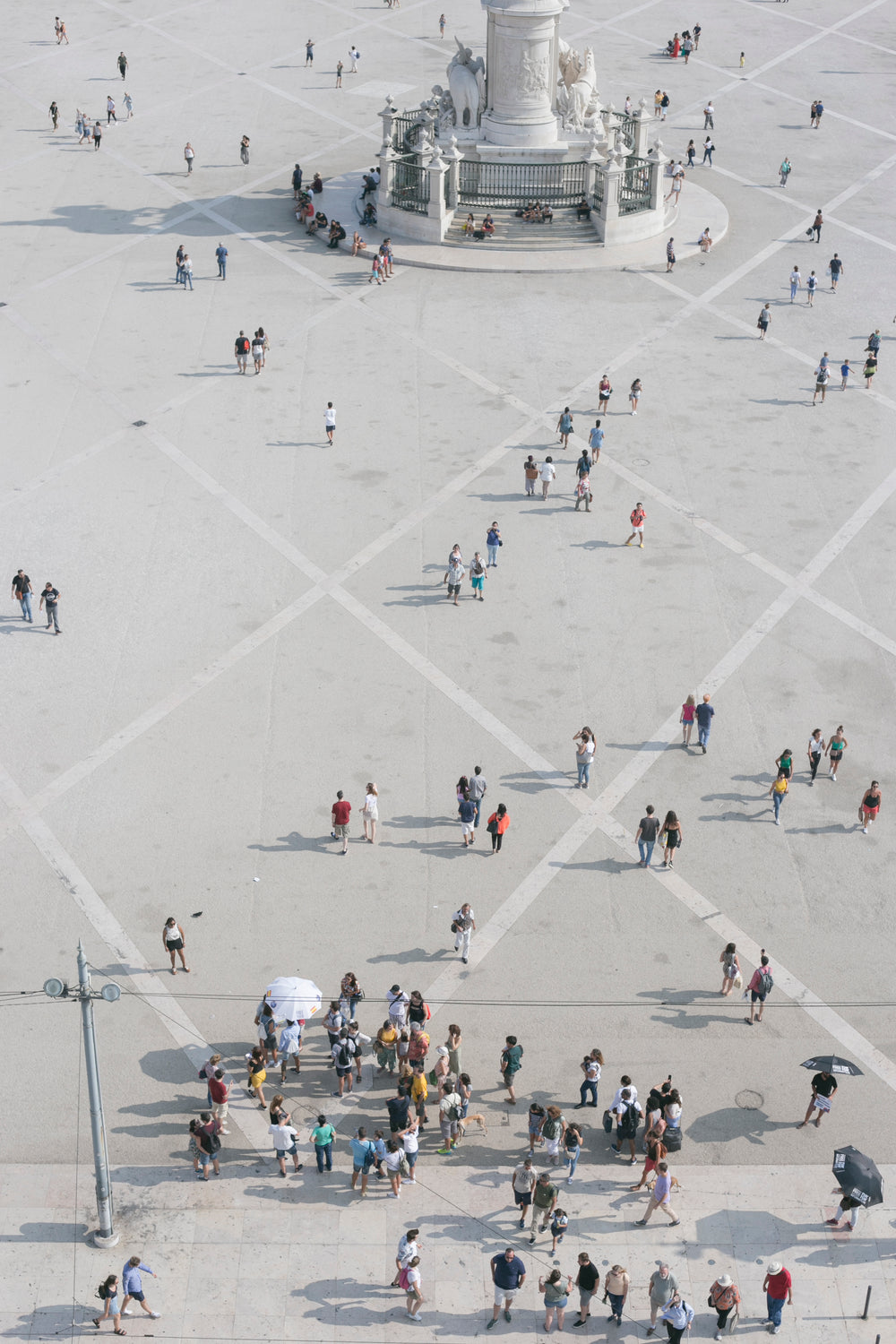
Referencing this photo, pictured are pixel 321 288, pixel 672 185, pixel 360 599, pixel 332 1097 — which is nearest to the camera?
pixel 332 1097

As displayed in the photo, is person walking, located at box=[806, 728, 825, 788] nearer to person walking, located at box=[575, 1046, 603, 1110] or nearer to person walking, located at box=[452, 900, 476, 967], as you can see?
person walking, located at box=[452, 900, 476, 967]

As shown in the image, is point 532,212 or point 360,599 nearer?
point 360,599

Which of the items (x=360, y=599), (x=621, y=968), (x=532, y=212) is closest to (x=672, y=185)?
(x=532, y=212)

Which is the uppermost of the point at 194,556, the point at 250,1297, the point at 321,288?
the point at 321,288

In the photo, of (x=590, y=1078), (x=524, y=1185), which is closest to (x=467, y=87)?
(x=590, y=1078)

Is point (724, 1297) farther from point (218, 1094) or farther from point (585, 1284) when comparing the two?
point (218, 1094)

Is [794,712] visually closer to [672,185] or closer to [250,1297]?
[250,1297]
